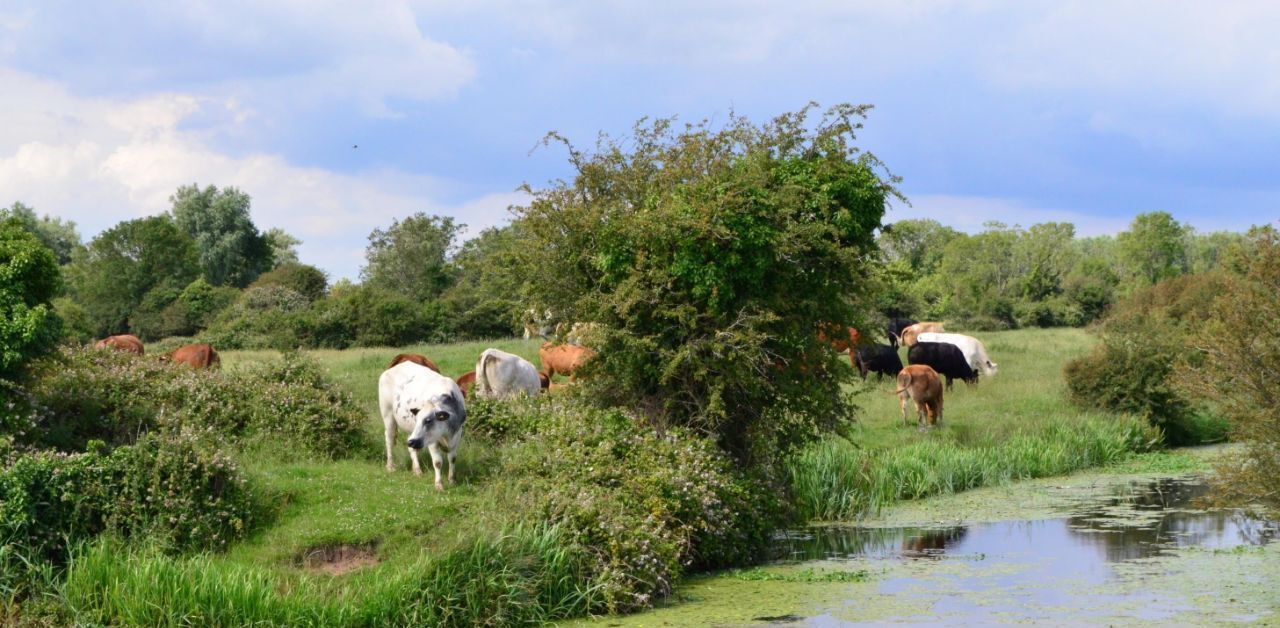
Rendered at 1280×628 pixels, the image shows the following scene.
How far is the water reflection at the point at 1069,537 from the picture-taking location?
1449 cm

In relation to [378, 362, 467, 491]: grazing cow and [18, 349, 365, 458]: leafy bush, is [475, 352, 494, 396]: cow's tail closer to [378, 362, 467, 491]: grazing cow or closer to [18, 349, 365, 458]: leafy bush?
[18, 349, 365, 458]: leafy bush

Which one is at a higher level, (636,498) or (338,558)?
(636,498)

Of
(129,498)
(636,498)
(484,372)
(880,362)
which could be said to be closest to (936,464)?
(484,372)

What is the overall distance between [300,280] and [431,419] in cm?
4824

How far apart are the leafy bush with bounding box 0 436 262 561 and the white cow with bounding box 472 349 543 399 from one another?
26.7 feet

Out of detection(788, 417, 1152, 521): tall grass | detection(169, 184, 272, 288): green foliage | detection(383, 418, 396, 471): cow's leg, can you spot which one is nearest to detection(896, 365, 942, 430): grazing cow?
detection(788, 417, 1152, 521): tall grass

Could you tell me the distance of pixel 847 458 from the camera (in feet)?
62.4

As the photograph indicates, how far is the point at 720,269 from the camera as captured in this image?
14.9 meters

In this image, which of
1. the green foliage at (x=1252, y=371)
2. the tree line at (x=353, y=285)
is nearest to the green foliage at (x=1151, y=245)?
the tree line at (x=353, y=285)

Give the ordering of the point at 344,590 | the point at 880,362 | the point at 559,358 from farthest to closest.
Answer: the point at 880,362 → the point at 559,358 → the point at 344,590

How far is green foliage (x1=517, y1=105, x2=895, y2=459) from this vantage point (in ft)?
48.9

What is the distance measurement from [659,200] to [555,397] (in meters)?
3.30

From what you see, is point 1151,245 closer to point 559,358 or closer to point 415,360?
point 559,358

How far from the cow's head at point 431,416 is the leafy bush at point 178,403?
211cm
